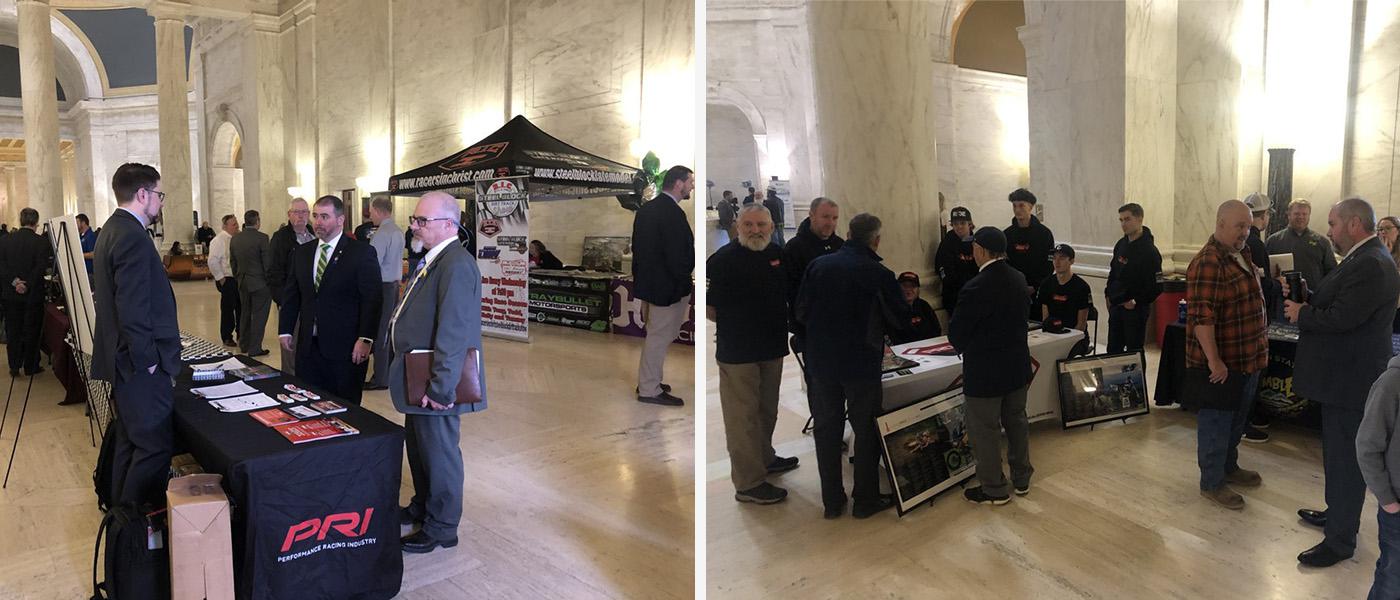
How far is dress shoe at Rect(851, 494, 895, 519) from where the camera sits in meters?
1.79

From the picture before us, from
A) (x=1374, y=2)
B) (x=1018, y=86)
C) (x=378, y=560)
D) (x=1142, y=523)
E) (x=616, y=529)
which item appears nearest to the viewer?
(x=1374, y=2)

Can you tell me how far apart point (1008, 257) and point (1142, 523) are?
585mm

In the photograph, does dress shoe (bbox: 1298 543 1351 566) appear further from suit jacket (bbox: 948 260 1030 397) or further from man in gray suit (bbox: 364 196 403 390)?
man in gray suit (bbox: 364 196 403 390)

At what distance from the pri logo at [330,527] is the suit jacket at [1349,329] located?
101 inches

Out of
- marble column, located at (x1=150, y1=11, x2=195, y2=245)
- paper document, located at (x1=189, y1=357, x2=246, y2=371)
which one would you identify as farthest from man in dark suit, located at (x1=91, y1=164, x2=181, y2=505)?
marble column, located at (x1=150, y1=11, x2=195, y2=245)

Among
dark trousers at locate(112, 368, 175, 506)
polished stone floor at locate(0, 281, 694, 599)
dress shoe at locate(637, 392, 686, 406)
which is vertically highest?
dark trousers at locate(112, 368, 175, 506)

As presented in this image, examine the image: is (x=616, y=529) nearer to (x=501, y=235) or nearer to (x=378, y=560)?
(x=378, y=560)

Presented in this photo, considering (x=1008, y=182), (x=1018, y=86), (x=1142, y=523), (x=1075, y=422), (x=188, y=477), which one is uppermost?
(x=1018, y=86)

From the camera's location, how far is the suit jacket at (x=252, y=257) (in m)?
7.82

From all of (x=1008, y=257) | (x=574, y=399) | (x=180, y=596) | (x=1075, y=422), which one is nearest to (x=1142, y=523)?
(x=1075, y=422)

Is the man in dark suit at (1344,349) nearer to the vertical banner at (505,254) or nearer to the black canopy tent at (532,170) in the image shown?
the vertical banner at (505,254)

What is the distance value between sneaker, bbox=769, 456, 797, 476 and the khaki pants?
14 millimetres

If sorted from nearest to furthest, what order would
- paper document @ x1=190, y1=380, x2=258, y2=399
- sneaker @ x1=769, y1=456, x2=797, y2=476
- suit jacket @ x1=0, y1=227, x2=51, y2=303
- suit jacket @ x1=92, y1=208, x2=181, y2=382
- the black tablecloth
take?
sneaker @ x1=769, y1=456, x2=797, y2=476 < the black tablecloth < suit jacket @ x1=92, y1=208, x2=181, y2=382 < paper document @ x1=190, y1=380, x2=258, y2=399 < suit jacket @ x1=0, y1=227, x2=51, y2=303

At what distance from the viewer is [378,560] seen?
111 inches
